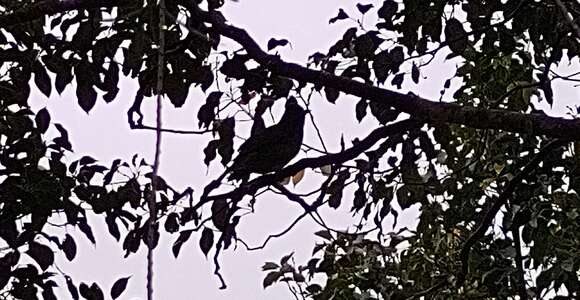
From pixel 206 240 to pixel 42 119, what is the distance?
32 cm

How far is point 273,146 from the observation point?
1.39 metres

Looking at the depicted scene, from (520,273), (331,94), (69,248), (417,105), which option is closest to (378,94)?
(417,105)

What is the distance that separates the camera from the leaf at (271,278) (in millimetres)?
1558

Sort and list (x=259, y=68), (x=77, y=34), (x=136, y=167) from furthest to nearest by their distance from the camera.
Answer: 1. (x=136, y=167)
2. (x=259, y=68)
3. (x=77, y=34)

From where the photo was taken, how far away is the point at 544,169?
1310 millimetres

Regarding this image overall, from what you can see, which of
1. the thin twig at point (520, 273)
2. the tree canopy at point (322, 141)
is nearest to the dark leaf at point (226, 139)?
the tree canopy at point (322, 141)

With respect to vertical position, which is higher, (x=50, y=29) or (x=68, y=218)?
(x=50, y=29)

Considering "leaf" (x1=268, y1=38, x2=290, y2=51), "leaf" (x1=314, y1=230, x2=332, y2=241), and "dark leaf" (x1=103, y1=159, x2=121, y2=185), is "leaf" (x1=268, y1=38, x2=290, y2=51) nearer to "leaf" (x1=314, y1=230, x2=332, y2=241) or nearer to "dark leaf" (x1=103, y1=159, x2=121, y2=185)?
"dark leaf" (x1=103, y1=159, x2=121, y2=185)

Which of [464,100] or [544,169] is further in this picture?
[464,100]

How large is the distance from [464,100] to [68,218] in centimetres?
68

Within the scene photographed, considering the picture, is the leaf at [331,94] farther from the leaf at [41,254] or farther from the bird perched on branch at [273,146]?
the leaf at [41,254]

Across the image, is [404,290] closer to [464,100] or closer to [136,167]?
[464,100]

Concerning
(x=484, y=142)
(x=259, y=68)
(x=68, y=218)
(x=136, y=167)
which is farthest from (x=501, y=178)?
(x=68, y=218)

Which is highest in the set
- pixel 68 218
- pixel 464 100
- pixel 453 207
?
pixel 464 100
